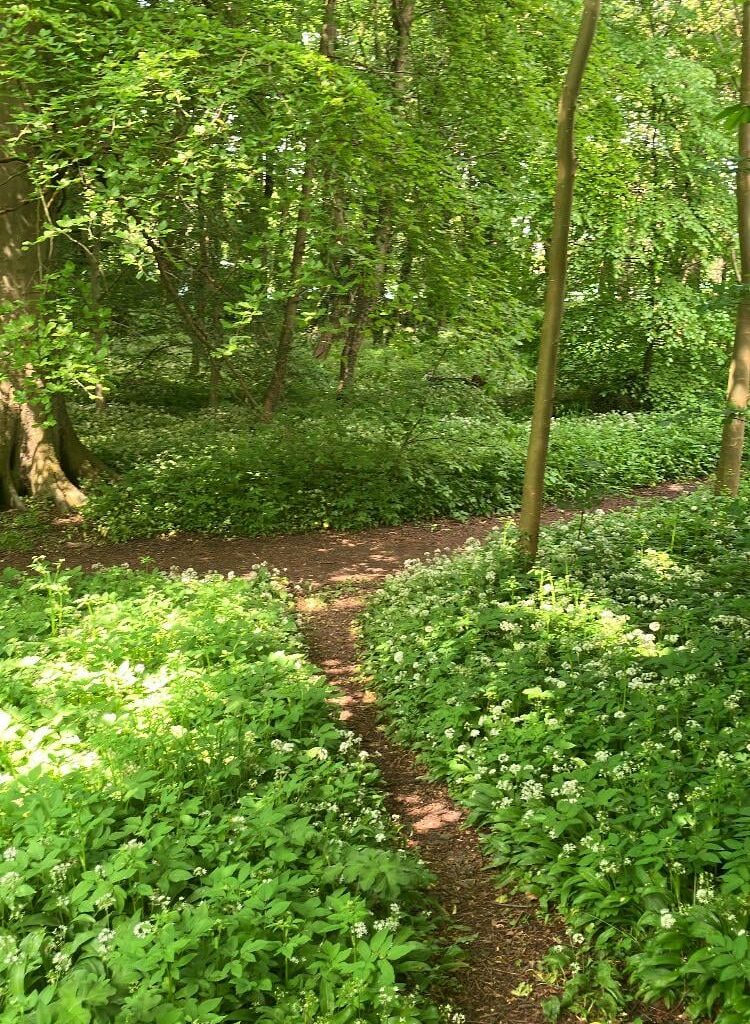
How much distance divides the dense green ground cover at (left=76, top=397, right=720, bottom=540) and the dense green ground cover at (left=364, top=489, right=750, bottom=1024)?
3377 millimetres

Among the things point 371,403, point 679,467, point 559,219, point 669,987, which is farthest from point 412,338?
point 669,987

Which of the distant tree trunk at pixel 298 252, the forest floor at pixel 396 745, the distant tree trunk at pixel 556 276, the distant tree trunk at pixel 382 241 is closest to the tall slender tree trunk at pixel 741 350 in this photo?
the forest floor at pixel 396 745

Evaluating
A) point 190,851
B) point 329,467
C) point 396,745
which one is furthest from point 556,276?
point 329,467

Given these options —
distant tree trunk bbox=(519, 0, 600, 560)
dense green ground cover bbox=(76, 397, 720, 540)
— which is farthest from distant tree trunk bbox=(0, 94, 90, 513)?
distant tree trunk bbox=(519, 0, 600, 560)

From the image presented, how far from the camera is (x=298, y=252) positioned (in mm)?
12109

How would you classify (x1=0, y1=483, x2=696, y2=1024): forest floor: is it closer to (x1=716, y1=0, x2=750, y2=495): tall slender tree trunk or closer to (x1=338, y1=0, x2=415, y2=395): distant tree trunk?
(x1=716, y1=0, x2=750, y2=495): tall slender tree trunk

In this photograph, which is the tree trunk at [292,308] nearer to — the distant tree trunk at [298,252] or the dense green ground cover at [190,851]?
the distant tree trunk at [298,252]

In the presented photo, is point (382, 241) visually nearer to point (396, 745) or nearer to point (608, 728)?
point (396, 745)

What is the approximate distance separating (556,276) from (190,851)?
5.67m

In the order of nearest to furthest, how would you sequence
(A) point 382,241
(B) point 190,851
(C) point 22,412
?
1. (B) point 190,851
2. (C) point 22,412
3. (A) point 382,241

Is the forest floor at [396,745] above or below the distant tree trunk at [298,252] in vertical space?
below

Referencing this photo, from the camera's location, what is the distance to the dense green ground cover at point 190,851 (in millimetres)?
2969

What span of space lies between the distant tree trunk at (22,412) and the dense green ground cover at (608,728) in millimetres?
6238

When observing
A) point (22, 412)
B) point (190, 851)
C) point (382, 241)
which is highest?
point (382, 241)
